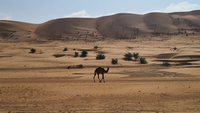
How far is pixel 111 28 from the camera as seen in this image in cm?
7475

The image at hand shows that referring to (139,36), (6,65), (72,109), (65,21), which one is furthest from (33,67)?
(65,21)

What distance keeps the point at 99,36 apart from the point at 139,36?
51.3 ft

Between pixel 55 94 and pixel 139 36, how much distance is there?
58548mm

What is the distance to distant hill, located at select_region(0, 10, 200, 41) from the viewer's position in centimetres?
6569

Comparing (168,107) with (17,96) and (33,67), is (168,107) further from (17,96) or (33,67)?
(33,67)

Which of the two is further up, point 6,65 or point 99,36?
point 99,36

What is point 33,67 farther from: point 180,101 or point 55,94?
point 180,101

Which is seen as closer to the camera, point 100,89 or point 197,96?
point 197,96

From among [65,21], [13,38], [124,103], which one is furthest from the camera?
[65,21]

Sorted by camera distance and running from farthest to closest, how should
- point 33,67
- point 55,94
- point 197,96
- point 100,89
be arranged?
1. point 33,67
2. point 100,89
3. point 55,94
4. point 197,96

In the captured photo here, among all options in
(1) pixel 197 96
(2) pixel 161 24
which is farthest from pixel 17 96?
(2) pixel 161 24

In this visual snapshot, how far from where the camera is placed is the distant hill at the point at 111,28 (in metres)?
65.7

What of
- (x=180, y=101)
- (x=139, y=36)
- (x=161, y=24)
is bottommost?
(x=180, y=101)

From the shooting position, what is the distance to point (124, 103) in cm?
800
